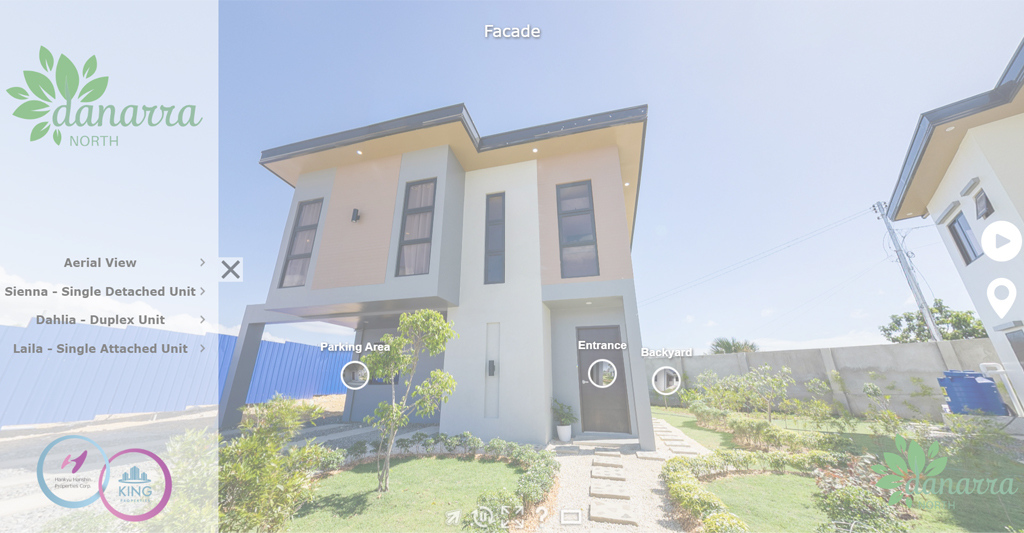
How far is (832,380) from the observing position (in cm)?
928

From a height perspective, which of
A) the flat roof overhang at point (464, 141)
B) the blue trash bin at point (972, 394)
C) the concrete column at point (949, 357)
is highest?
the flat roof overhang at point (464, 141)

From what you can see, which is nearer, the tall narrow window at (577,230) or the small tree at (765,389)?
the tall narrow window at (577,230)

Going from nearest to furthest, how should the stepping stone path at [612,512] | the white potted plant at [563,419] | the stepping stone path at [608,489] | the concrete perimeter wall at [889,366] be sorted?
the stepping stone path at [612,512], the stepping stone path at [608,489], the white potted plant at [563,419], the concrete perimeter wall at [889,366]

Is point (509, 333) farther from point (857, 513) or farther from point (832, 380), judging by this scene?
point (832, 380)

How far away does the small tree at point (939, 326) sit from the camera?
45.5ft

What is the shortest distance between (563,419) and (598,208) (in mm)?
4983

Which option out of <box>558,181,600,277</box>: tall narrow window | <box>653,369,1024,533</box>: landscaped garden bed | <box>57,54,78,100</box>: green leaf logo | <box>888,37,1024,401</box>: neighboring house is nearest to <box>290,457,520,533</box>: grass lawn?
<box>653,369,1024,533</box>: landscaped garden bed

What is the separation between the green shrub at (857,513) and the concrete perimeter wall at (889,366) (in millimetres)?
6723

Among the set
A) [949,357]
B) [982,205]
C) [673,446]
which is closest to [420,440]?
[673,446]

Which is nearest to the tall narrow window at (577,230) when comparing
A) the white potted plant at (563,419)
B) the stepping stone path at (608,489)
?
the white potted plant at (563,419)

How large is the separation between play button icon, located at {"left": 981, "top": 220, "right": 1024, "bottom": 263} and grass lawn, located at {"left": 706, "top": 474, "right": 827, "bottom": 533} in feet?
18.4

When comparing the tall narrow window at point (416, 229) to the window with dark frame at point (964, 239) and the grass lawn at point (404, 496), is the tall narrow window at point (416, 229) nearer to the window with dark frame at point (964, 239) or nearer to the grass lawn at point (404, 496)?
the grass lawn at point (404, 496)

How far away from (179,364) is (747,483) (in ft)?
40.0

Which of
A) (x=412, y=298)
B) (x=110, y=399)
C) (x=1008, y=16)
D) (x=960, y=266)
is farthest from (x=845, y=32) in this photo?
(x=110, y=399)
